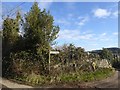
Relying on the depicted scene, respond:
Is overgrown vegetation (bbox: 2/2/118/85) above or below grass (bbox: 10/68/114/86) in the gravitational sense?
above


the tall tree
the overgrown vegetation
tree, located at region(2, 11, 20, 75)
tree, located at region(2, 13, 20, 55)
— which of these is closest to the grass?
the overgrown vegetation

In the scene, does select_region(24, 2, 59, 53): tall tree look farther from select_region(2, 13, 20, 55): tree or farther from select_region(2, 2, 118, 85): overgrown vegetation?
select_region(2, 13, 20, 55): tree

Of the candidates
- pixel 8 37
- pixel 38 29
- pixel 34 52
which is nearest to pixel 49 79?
pixel 34 52

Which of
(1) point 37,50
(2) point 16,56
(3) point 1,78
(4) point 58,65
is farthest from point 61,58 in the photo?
(3) point 1,78

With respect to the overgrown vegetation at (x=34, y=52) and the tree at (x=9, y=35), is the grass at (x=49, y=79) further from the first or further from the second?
the tree at (x=9, y=35)

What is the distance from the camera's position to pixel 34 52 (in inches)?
714

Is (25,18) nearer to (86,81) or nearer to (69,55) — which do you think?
(69,55)

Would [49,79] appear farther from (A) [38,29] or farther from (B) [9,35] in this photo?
(B) [9,35]

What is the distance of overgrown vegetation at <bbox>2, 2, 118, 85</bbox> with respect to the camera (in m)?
16.8

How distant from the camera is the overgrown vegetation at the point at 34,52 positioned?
16.8m

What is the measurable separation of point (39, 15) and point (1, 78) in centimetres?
551

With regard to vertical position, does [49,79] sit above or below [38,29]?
below

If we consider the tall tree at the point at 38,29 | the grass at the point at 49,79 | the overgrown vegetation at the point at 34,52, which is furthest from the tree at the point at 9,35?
the grass at the point at 49,79

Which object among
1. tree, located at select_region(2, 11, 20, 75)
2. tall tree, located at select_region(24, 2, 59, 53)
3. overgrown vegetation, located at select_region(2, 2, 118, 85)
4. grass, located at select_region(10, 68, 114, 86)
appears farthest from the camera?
tree, located at select_region(2, 11, 20, 75)
